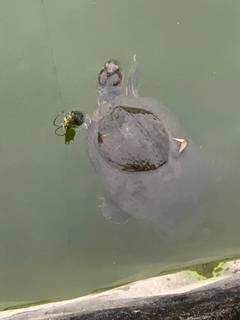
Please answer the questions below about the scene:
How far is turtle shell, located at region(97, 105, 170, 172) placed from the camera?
7.97 ft

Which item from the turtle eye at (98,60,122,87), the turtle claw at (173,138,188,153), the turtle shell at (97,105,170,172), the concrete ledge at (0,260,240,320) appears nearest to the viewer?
the concrete ledge at (0,260,240,320)

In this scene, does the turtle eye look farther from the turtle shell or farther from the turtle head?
the turtle shell

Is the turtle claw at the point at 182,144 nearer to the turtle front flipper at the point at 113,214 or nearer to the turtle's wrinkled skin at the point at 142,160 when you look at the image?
the turtle's wrinkled skin at the point at 142,160

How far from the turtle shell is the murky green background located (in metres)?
0.32

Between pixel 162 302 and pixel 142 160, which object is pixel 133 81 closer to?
pixel 142 160

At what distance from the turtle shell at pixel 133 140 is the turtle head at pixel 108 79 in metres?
0.33

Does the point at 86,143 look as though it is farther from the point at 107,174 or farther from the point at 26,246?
the point at 26,246

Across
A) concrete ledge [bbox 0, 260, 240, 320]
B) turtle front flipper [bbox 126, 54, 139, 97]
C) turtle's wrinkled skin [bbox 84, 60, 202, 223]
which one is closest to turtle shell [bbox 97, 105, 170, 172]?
turtle's wrinkled skin [bbox 84, 60, 202, 223]

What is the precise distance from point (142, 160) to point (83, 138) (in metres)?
0.61

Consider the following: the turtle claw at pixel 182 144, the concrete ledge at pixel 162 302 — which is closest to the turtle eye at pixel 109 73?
the turtle claw at pixel 182 144

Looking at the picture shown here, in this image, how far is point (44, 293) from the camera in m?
2.69

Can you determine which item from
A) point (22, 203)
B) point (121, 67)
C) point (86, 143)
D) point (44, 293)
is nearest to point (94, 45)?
point (121, 67)

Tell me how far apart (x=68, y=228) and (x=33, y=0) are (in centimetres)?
168

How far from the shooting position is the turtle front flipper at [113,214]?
8.97ft
